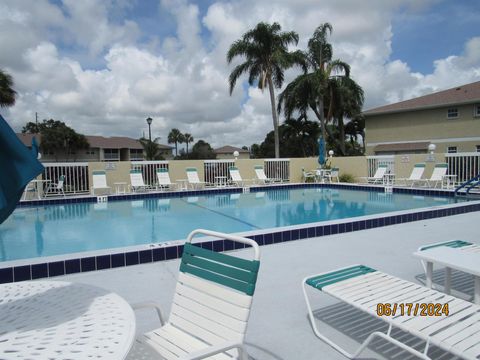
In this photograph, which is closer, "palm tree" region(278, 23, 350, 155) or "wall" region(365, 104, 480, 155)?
"wall" region(365, 104, 480, 155)

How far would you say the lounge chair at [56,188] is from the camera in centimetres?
1041

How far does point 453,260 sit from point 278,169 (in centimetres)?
1274

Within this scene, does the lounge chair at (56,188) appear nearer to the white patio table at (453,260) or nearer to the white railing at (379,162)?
the white patio table at (453,260)

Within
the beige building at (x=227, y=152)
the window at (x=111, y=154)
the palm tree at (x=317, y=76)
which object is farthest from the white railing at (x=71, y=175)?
the beige building at (x=227, y=152)

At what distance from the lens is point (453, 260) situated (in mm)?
2418

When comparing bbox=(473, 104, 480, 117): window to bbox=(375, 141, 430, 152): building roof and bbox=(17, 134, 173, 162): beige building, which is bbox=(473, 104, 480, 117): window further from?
bbox=(17, 134, 173, 162): beige building

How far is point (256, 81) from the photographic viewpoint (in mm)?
19750

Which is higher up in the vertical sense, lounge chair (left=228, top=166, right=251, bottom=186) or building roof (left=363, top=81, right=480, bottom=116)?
building roof (left=363, top=81, right=480, bottom=116)

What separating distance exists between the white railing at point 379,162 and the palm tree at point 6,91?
17839 mm

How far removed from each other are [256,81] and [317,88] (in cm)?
423

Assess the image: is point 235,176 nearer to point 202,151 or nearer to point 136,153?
point 202,151

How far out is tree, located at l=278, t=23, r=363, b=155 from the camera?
2183 centimetres

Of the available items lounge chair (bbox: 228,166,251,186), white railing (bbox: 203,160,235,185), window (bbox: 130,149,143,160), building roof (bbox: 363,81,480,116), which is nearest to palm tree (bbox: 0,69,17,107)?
white railing (bbox: 203,160,235,185)

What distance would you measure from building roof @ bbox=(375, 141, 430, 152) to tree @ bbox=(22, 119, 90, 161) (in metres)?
30.8
